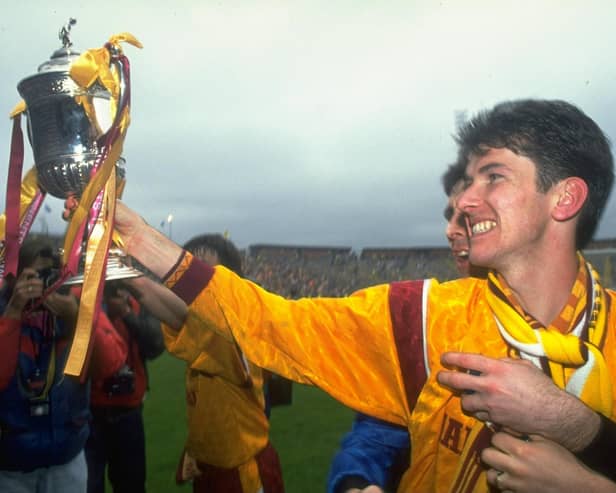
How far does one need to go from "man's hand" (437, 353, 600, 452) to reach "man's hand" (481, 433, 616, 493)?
0.11ft

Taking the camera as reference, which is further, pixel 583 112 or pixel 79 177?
pixel 79 177

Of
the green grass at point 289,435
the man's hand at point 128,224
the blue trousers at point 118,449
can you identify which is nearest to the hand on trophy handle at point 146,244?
the man's hand at point 128,224

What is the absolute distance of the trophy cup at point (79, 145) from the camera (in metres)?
1.74

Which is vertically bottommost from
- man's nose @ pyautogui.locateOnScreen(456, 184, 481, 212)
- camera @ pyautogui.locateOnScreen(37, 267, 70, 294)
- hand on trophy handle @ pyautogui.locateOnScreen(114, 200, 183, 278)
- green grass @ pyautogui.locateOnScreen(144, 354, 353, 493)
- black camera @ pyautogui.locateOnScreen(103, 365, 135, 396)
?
green grass @ pyautogui.locateOnScreen(144, 354, 353, 493)

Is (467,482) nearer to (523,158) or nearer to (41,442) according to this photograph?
(523,158)

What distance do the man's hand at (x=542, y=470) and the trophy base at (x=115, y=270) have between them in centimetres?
128

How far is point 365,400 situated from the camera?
1712 mm

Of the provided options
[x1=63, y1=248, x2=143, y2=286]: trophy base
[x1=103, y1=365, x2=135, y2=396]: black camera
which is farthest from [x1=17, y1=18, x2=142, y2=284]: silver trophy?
[x1=103, y1=365, x2=135, y2=396]: black camera

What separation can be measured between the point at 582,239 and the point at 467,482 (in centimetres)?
87

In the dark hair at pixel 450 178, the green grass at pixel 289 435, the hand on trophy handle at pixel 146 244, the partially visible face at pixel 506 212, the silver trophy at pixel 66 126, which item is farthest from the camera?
the green grass at pixel 289 435

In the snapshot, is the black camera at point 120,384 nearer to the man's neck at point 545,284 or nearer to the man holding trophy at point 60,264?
the man holding trophy at point 60,264

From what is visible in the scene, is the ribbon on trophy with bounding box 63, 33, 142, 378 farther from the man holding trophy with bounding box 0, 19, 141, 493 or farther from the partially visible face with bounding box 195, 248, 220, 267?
the partially visible face with bounding box 195, 248, 220, 267

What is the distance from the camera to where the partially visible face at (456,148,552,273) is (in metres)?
1.65

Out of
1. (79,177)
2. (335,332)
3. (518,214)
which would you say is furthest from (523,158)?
(79,177)
